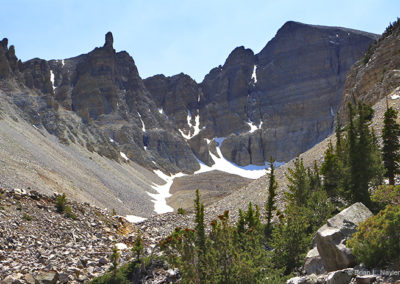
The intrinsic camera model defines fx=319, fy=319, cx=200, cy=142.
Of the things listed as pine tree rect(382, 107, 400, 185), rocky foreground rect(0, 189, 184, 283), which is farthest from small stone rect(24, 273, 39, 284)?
pine tree rect(382, 107, 400, 185)

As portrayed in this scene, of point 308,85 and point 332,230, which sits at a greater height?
point 308,85

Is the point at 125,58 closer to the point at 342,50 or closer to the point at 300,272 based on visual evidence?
the point at 342,50

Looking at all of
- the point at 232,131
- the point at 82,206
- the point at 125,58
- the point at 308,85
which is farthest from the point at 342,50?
the point at 82,206

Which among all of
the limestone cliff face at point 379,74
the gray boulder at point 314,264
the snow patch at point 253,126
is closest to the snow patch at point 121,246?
the gray boulder at point 314,264

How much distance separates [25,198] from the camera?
76.7 feet

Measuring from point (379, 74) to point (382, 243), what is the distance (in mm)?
55638

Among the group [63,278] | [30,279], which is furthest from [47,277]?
[63,278]

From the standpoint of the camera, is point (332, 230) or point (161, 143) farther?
point (161, 143)

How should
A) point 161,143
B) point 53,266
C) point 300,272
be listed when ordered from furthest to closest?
point 161,143 < point 53,266 < point 300,272

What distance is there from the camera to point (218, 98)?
189 m

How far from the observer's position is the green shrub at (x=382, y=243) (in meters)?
8.74

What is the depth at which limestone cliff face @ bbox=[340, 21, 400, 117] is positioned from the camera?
159 ft

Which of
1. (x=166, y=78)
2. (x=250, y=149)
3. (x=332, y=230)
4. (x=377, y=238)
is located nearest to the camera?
(x=377, y=238)

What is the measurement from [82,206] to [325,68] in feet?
549
